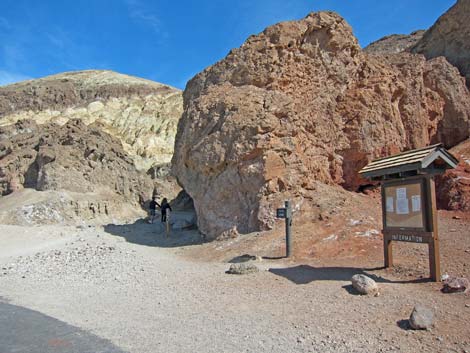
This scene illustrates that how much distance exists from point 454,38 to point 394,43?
460 inches

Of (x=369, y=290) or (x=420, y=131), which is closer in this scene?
(x=369, y=290)

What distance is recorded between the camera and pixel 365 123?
550 inches

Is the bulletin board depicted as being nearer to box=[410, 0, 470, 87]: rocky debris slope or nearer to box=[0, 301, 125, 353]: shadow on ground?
box=[0, 301, 125, 353]: shadow on ground

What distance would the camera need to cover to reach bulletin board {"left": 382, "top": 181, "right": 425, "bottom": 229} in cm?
702

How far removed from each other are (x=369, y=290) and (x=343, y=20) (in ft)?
37.4

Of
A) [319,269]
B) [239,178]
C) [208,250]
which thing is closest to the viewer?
[319,269]

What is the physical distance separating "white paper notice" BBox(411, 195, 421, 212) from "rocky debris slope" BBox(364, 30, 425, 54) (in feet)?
72.0

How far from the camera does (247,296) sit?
682 centimetres

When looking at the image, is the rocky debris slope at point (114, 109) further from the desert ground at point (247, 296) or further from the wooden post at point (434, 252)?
the wooden post at point (434, 252)

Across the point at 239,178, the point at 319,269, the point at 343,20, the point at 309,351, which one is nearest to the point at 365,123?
the point at 343,20

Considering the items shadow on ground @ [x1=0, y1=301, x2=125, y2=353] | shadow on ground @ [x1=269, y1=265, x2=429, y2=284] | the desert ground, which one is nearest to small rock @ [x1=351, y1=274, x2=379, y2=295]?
the desert ground

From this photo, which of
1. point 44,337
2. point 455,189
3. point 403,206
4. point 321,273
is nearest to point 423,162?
point 403,206

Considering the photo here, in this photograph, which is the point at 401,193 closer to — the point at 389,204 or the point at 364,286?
the point at 389,204

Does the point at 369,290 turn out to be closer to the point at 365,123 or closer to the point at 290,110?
the point at 290,110
